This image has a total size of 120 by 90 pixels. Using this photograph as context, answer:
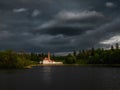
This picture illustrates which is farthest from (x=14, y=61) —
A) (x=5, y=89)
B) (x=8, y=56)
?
(x=5, y=89)

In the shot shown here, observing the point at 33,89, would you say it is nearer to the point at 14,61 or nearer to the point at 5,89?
the point at 5,89

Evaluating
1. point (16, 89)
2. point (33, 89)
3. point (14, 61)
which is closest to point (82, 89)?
point (33, 89)

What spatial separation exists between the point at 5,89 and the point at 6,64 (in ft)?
464

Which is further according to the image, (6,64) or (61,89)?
(6,64)

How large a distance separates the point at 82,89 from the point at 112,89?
7664 millimetres

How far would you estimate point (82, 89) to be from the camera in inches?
2400

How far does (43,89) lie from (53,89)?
2614 millimetres

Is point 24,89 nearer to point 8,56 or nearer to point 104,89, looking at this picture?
point 104,89

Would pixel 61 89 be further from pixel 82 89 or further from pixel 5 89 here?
pixel 5 89

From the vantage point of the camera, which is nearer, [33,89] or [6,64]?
[33,89]

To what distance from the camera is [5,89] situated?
61.7 metres

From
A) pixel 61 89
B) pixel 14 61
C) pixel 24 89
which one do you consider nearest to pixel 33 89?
pixel 24 89

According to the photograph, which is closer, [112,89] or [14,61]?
[112,89]

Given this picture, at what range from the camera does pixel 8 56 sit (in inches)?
7790
